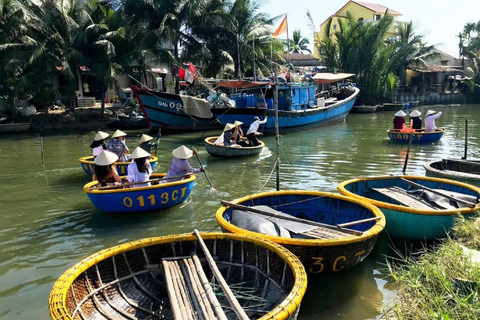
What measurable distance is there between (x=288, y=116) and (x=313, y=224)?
14314 millimetres

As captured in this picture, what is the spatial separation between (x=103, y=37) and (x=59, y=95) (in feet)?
14.6

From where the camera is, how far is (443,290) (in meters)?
3.48

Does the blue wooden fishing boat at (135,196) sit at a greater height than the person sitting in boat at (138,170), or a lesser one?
lesser

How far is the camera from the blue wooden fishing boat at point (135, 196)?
6867 millimetres

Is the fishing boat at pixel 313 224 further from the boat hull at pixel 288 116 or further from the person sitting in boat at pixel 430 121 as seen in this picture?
the boat hull at pixel 288 116

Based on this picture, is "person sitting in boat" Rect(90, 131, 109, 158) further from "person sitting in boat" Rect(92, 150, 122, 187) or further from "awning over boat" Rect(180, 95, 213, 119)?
"awning over boat" Rect(180, 95, 213, 119)

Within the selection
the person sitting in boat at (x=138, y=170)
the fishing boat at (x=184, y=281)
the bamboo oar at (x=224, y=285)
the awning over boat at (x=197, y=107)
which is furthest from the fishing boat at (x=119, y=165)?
the awning over boat at (x=197, y=107)

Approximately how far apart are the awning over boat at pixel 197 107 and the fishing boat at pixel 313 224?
12.6 meters

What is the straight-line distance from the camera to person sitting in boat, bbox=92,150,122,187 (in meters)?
7.06

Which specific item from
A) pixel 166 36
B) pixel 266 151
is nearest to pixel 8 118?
pixel 166 36

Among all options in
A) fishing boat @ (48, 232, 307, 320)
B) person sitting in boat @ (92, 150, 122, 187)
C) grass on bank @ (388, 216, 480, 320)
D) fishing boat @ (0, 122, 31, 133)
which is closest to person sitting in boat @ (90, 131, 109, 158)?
person sitting in boat @ (92, 150, 122, 187)

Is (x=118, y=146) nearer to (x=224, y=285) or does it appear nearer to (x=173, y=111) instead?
(x=224, y=285)

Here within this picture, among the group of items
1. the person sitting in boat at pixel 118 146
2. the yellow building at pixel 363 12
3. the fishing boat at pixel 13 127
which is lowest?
the person sitting in boat at pixel 118 146

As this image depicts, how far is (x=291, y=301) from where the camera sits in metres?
3.17
